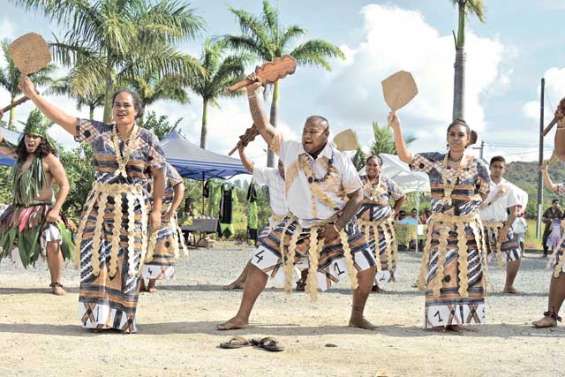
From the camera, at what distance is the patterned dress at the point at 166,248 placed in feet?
28.4

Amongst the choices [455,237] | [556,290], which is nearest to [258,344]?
[455,237]

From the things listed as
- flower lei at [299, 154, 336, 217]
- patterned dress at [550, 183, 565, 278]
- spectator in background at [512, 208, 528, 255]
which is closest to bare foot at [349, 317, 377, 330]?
flower lei at [299, 154, 336, 217]

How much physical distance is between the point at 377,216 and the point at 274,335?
13.6 feet

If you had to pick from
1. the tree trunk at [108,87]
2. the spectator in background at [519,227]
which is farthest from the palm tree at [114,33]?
the spectator in background at [519,227]

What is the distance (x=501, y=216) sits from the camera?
32.4 feet

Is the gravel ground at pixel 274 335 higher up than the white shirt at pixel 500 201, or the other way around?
the white shirt at pixel 500 201

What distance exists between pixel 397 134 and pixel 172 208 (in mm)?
3312

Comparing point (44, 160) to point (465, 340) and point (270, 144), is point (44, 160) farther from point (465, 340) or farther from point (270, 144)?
point (465, 340)

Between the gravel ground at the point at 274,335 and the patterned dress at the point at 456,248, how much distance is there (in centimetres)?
23

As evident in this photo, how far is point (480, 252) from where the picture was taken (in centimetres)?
668

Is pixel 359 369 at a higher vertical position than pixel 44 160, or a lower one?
lower

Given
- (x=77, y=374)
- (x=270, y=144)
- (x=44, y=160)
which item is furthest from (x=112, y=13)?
(x=77, y=374)

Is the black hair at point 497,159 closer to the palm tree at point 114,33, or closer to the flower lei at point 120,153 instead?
the flower lei at point 120,153

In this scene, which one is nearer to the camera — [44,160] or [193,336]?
[193,336]
